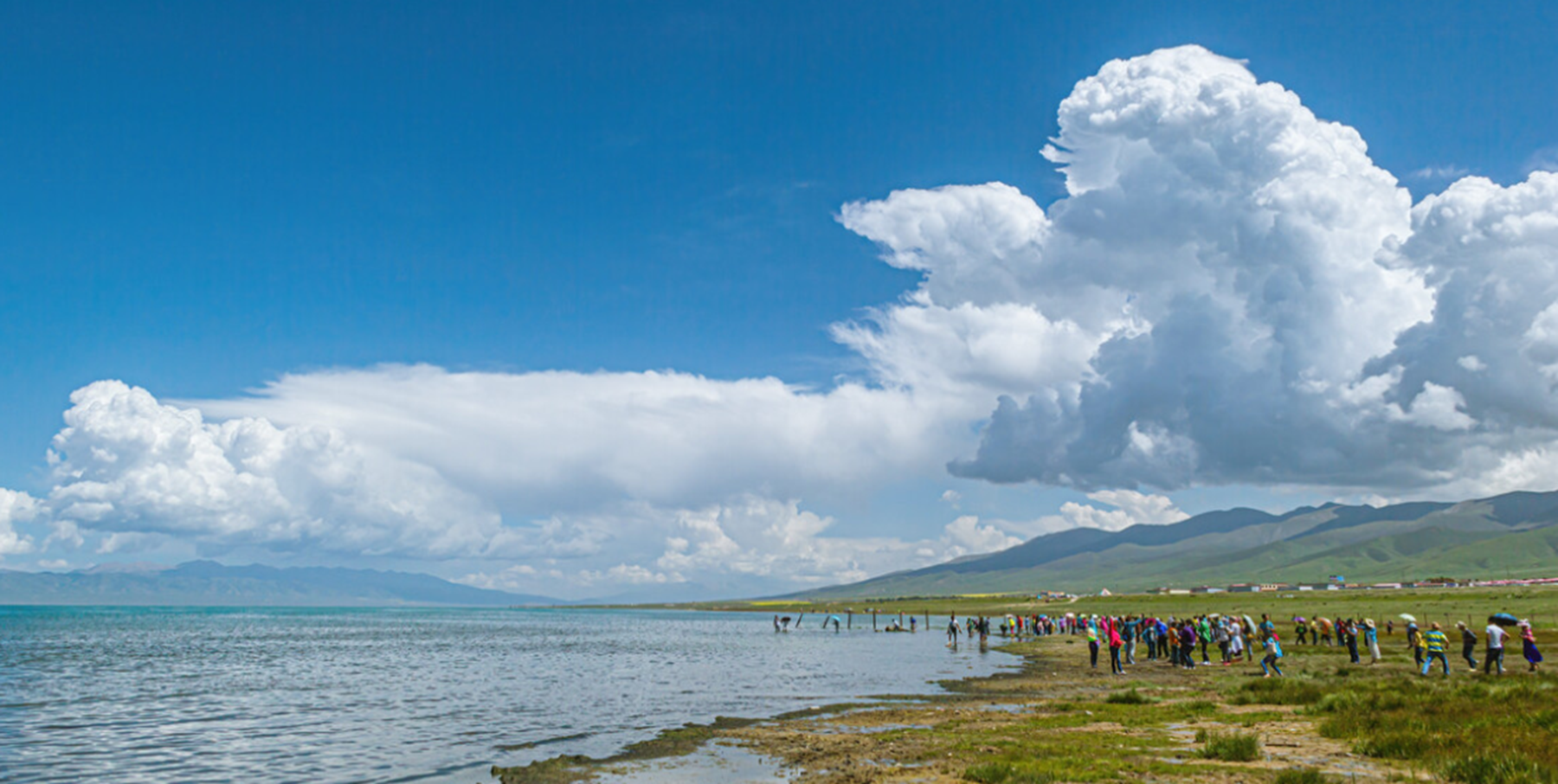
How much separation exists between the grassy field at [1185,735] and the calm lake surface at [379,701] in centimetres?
386

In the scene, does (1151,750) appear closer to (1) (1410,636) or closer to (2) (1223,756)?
(2) (1223,756)

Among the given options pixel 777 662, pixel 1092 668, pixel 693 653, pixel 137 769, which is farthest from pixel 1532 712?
pixel 693 653

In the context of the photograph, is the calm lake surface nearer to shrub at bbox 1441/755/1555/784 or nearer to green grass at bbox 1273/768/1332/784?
green grass at bbox 1273/768/1332/784

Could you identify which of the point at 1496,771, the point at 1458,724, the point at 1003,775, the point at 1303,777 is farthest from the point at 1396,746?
the point at 1003,775

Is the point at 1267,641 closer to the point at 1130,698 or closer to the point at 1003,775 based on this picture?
the point at 1130,698

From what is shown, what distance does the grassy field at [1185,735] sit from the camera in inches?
677

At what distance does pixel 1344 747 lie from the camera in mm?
19797

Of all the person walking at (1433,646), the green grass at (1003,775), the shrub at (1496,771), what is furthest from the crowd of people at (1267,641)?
the green grass at (1003,775)

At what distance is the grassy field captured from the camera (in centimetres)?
1720

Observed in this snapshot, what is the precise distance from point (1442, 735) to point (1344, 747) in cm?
183

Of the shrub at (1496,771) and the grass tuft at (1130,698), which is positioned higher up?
the shrub at (1496,771)

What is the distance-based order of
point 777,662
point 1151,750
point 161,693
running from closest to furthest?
point 1151,750 → point 161,693 → point 777,662

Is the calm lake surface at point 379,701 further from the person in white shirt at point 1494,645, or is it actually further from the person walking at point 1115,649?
the person in white shirt at point 1494,645

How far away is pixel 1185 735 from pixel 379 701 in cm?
3028
